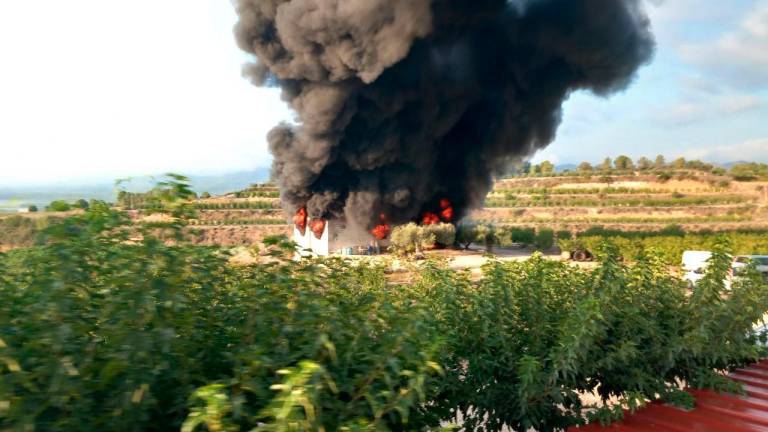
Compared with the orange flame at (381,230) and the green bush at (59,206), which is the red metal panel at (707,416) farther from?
the orange flame at (381,230)

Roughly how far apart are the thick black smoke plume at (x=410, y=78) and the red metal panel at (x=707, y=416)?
2216 centimetres

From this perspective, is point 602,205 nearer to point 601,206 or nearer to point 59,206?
point 601,206

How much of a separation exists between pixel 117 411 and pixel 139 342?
23cm

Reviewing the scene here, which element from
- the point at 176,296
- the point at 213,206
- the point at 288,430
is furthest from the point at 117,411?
the point at 213,206

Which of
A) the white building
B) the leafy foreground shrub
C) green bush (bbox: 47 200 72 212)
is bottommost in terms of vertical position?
the leafy foreground shrub

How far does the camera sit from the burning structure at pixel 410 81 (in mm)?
25875

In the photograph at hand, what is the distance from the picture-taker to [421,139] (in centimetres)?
2936

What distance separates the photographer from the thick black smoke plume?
25.9 metres

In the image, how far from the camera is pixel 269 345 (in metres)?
2.47

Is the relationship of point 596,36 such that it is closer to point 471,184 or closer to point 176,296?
point 471,184

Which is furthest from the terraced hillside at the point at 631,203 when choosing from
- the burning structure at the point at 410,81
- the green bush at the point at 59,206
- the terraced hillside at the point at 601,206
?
the green bush at the point at 59,206

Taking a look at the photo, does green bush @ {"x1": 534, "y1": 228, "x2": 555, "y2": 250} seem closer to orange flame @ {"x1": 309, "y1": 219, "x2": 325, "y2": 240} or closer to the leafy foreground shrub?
orange flame @ {"x1": 309, "y1": 219, "x2": 325, "y2": 240}

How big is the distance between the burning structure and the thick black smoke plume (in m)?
0.06

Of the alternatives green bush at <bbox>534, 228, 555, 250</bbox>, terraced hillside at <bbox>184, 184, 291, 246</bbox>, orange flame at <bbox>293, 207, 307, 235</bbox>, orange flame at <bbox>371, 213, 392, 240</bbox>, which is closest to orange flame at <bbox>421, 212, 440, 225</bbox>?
orange flame at <bbox>371, 213, 392, 240</bbox>
